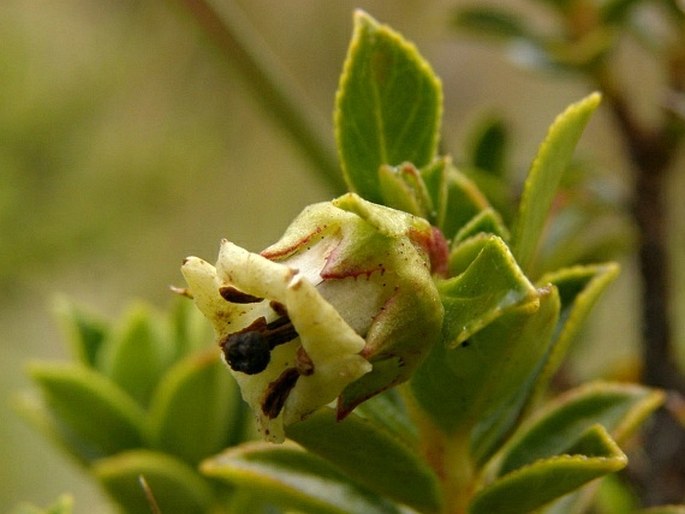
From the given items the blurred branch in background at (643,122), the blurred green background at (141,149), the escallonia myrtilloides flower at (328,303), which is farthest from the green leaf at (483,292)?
the blurred green background at (141,149)

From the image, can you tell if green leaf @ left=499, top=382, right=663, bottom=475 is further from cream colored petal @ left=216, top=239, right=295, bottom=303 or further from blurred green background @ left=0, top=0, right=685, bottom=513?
blurred green background @ left=0, top=0, right=685, bottom=513

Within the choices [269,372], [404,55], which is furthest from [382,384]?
[404,55]

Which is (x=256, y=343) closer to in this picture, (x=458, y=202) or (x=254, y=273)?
(x=254, y=273)

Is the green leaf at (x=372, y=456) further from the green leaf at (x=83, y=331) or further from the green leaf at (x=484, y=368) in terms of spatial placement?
the green leaf at (x=83, y=331)

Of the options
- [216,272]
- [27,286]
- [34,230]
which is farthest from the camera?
[27,286]

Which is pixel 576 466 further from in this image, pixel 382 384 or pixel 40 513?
pixel 40 513

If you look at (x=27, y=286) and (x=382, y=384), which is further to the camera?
(x=27, y=286)

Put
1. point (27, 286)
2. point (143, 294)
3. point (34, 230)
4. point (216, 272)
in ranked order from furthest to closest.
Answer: point (143, 294) → point (27, 286) → point (34, 230) → point (216, 272)
